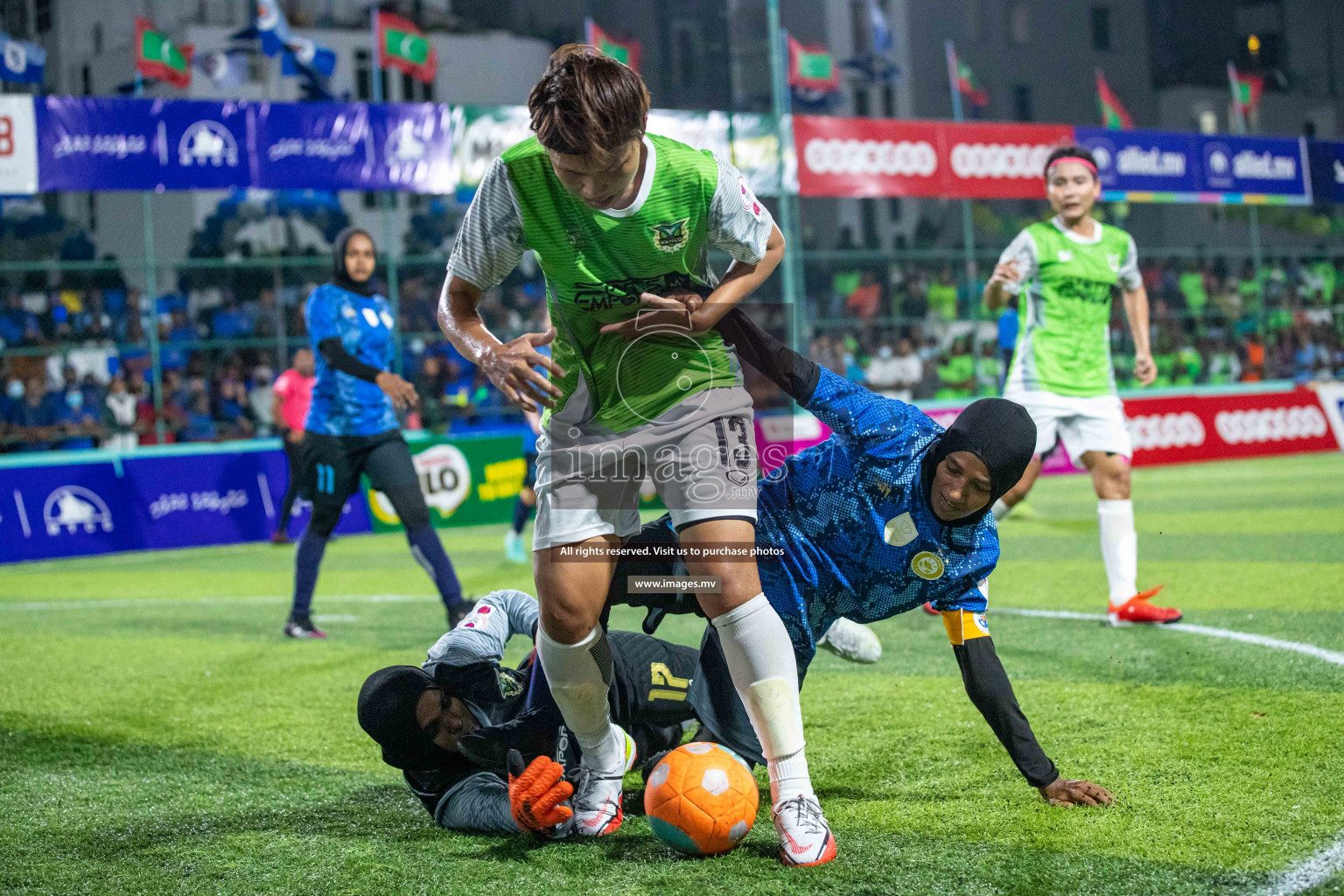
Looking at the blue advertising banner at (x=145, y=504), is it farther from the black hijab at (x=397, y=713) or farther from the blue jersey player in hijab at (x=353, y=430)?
the black hijab at (x=397, y=713)

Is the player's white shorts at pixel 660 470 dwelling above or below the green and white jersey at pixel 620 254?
below

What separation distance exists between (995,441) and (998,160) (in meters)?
14.9

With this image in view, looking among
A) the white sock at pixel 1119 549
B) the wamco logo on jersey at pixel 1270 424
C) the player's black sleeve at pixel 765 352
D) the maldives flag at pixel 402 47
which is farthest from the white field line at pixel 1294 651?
the maldives flag at pixel 402 47

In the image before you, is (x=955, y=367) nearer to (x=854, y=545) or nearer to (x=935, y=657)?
(x=935, y=657)

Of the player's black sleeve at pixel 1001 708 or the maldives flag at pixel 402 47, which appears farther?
the maldives flag at pixel 402 47

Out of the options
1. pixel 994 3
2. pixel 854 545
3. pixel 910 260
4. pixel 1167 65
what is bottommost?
pixel 854 545

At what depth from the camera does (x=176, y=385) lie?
13.6 m

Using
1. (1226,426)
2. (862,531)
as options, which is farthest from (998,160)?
(862,531)

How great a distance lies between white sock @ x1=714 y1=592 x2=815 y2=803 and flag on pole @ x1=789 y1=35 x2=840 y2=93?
580 inches

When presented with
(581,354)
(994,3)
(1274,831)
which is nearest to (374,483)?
(581,354)

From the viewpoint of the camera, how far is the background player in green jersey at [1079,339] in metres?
5.70

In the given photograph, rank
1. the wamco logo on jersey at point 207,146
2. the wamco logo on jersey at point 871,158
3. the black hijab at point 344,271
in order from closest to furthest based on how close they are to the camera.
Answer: the black hijab at point 344,271 < the wamco logo on jersey at point 207,146 < the wamco logo on jersey at point 871,158

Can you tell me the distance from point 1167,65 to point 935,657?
41.1 meters

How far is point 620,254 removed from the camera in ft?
9.46
